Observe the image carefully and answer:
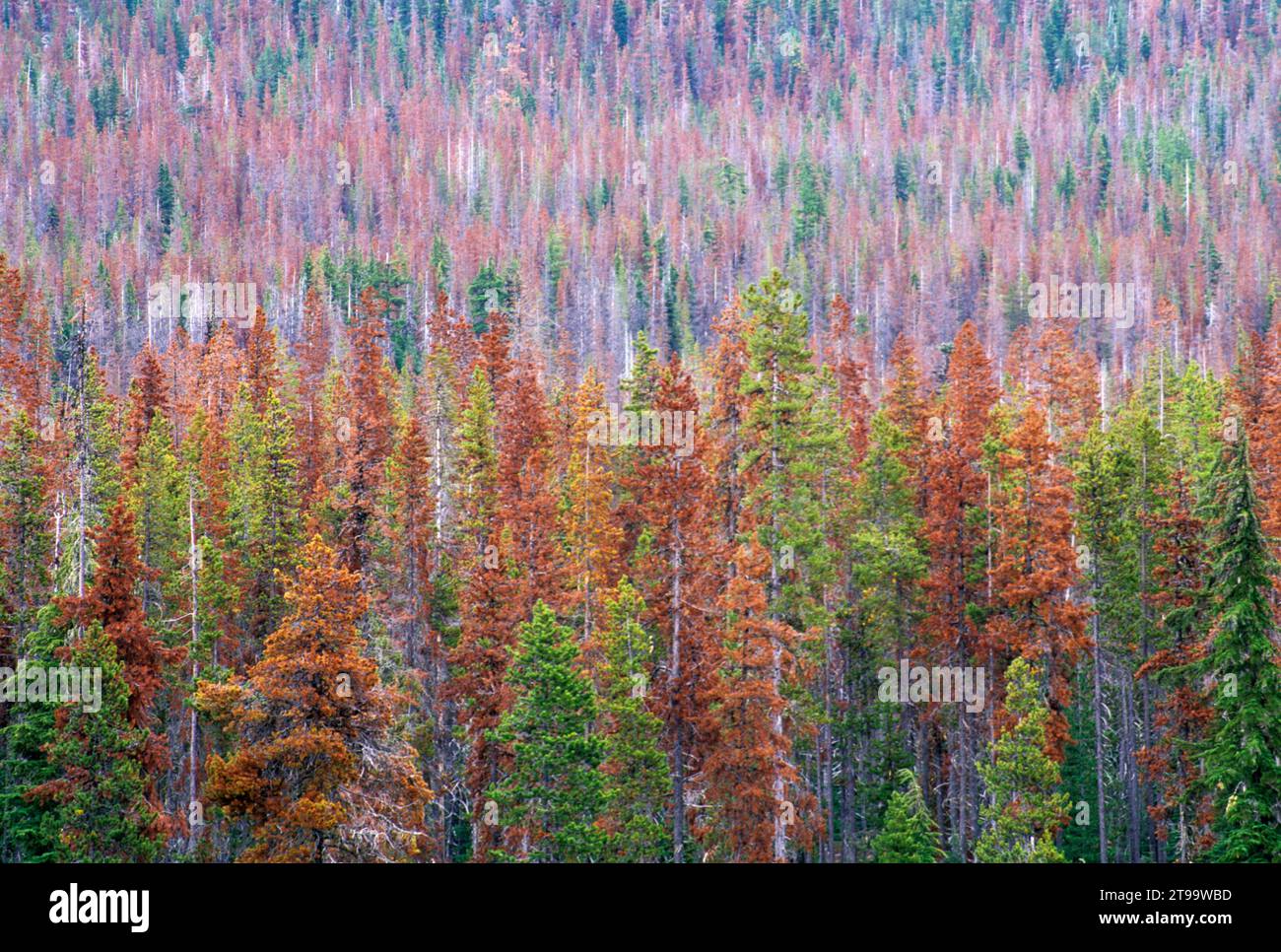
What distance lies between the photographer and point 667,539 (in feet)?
110

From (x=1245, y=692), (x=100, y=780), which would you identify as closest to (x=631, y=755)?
(x=100, y=780)

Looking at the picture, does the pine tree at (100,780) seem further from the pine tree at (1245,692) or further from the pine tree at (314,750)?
the pine tree at (1245,692)

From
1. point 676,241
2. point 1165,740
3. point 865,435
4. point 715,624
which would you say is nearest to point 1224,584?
point 1165,740

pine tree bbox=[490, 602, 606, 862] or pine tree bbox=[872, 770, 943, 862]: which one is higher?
pine tree bbox=[490, 602, 606, 862]

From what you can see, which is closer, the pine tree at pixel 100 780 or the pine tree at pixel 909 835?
the pine tree at pixel 100 780

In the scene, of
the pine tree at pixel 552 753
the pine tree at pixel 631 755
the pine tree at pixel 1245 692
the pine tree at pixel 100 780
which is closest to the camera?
the pine tree at pixel 1245 692

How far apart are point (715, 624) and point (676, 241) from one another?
5177 inches

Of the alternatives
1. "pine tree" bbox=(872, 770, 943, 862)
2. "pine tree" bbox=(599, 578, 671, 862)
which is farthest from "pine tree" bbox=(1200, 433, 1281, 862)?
"pine tree" bbox=(599, 578, 671, 862)

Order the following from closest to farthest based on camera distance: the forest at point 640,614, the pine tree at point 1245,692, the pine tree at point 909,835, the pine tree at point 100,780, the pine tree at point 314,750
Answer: the pine tree at point 314,750
the pine tree at point 1245,692
the forest at point 640,614
the pine tree at point 100,780
the pine tree at point 909,835

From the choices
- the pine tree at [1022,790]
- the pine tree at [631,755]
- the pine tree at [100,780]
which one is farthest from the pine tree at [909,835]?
the pine tree at [100,780]

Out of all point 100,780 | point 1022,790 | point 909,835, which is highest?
point 100,780

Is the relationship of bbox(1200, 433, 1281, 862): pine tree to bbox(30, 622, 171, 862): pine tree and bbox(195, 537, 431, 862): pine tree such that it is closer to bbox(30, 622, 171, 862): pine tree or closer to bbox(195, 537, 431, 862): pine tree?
bbox(195, 537, 431, 862): pine tree

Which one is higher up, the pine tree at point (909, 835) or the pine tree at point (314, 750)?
the pine tree at point (314, 750)

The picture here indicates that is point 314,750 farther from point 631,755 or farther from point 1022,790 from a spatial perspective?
point 1022,790
